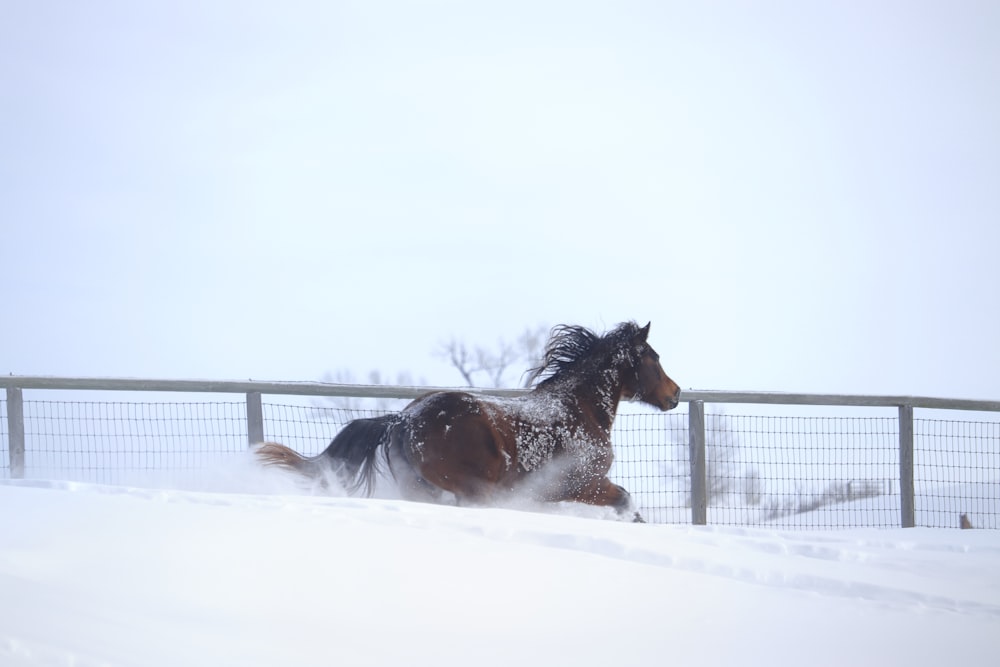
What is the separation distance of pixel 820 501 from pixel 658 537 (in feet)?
19.0

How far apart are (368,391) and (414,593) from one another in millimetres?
4304

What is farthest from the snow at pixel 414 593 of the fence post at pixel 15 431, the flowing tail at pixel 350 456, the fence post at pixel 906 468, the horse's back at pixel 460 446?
the fence post at pixel 906 468

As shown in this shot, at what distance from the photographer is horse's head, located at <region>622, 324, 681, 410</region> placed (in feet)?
20.2

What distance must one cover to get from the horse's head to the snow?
2.70 meters

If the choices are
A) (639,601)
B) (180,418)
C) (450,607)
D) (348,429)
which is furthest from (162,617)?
(180,418)

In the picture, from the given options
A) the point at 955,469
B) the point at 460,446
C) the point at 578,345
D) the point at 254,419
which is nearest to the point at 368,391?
the point at 254,419

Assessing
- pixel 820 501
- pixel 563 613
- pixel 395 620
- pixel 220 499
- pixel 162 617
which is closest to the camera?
pixel 162 617

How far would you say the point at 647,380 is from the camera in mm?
6211

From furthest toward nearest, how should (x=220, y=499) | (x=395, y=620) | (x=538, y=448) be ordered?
(x=538, y=448) < (x=220, y=499) < (x=395, y=620)

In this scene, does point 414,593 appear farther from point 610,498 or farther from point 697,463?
point 697,463

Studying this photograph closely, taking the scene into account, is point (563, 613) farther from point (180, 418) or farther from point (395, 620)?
point (180, 418)

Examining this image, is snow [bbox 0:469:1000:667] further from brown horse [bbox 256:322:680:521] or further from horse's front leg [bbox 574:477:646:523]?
horse's front leg [bbox 574:477:646:523]

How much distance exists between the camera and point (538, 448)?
5410 mm

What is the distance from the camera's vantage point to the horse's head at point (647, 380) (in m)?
6.16
